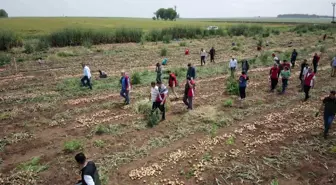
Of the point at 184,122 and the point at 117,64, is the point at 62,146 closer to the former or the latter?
the point at 184,122

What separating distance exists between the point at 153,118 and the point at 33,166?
467cm

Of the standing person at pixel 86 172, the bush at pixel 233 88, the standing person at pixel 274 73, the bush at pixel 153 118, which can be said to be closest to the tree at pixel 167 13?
the bush at pixel 233 88

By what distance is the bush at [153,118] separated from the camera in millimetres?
11328

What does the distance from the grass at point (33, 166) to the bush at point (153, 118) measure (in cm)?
417

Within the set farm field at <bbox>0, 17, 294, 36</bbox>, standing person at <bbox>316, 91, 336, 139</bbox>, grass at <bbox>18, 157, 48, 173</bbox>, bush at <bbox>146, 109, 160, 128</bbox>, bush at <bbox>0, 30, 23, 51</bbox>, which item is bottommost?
grass at <bbox>18, 157, 48, 173</bbox>

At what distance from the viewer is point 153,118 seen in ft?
37.7

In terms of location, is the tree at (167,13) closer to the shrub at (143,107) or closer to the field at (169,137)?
the field at (169,137)

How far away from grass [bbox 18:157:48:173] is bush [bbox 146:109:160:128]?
4175mm

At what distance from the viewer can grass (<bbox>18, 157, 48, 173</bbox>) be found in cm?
830

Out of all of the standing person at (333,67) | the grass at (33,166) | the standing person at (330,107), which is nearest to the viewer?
the grass at (33,166)

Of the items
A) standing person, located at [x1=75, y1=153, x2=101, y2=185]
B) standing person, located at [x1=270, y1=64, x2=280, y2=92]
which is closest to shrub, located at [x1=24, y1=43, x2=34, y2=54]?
standing person, located at [x1=270, y1=64, x2=280, y2=92]

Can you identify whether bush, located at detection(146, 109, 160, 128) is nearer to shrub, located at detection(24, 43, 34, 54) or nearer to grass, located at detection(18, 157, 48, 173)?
grass, located at detection(18, 157, 48, 173)

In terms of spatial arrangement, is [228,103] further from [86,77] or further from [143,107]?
[86,77]

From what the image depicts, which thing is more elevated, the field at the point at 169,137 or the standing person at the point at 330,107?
the standing person at the point at 330,107
